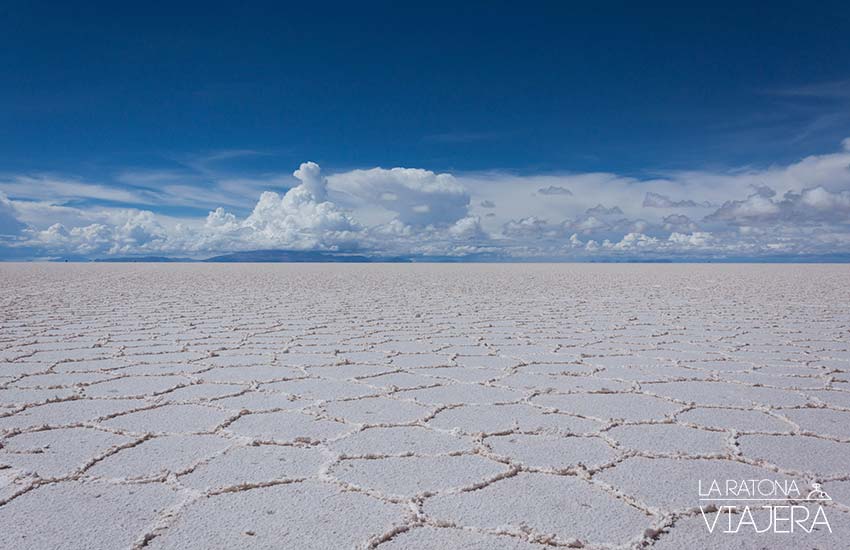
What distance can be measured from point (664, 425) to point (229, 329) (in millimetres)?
3437

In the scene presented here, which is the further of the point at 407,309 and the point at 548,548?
the point at 407,309

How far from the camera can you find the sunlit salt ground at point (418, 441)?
1.28m

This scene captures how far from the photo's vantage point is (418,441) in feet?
6.04

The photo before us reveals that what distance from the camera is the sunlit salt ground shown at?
1.28m

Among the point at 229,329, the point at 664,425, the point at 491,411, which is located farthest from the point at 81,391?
the point at 664,425

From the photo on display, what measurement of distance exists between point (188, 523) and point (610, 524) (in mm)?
935

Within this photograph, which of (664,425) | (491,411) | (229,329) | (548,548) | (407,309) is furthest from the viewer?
(407,309)

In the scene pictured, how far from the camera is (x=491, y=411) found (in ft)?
7.25

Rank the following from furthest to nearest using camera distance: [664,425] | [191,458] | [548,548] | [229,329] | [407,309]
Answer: [407,309] → [229,329] → [664,425] → [191,458] → [548,548]

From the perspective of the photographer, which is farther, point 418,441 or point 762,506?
point 418,441

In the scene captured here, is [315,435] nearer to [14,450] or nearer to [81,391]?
[14,450]

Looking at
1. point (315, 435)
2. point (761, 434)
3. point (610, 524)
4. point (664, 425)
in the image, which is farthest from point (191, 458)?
point (761, 434)

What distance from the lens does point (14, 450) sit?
5.65ft

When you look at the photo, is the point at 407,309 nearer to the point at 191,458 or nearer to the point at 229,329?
the point at 229,329
